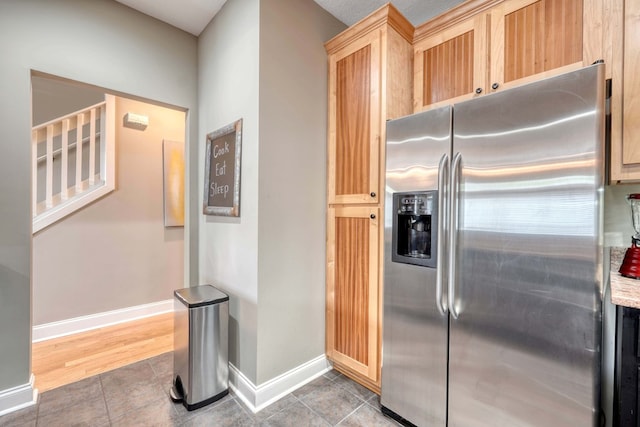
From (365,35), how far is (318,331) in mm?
2201

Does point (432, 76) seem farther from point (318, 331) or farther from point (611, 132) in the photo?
point (318, 331)

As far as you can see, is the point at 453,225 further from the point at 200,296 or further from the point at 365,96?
the point at 200,296

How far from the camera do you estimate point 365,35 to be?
6.45 ft

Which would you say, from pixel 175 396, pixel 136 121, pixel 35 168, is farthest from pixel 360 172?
pixel 35 168

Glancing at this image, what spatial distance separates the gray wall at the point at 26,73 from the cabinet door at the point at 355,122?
1629mm

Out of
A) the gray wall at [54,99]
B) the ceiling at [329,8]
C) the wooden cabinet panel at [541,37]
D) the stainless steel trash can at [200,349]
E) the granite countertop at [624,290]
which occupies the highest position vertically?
the ceiling at [329,8]

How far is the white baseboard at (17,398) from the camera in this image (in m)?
1.74

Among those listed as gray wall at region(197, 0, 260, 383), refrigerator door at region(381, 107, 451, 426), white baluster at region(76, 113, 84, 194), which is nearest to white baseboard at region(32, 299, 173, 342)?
white baluster at region(76, 113, 84, 194)

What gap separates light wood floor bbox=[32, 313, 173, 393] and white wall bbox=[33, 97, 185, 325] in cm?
29

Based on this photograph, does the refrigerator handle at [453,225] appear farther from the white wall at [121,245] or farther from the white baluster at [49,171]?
the white baluster at [49,171]

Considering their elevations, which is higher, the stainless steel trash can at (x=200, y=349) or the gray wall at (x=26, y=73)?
the gray wall at (x=26, y=73)

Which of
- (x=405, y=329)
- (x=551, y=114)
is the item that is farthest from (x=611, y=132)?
(x=405, y=329)

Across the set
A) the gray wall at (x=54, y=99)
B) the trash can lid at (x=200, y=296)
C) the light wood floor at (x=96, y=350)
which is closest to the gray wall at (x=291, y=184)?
the trash can lid at (x=200, y=296)

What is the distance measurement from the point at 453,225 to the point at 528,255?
0.33 metres
